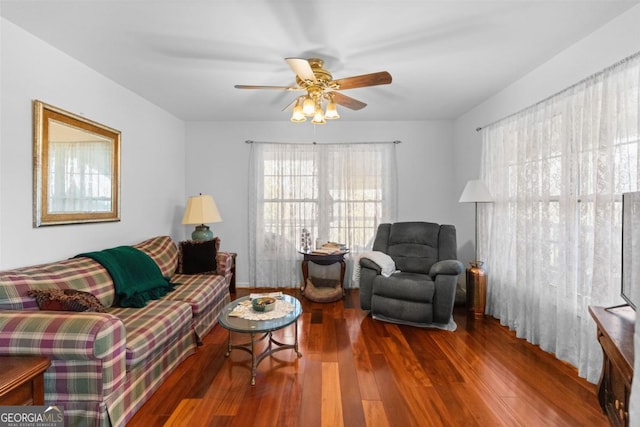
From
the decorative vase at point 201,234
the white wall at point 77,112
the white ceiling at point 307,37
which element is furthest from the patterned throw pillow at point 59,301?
the decorative vase at point 201,234

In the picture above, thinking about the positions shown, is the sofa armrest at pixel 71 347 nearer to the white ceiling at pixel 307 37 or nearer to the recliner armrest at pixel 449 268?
the white ceiling at pixel 307 37

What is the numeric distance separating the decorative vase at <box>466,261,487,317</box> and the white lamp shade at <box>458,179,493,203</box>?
732mm

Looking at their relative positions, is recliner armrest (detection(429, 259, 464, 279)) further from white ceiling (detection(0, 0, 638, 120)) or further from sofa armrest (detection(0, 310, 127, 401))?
sofa armrest (detection(0, 310, 127, 401))

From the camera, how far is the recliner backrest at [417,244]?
3.35m

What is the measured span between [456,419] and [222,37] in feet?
9.58

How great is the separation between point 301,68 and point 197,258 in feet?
7.74

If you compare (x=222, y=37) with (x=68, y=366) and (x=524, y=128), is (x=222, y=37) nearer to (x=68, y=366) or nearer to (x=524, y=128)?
(x=68, y=366)

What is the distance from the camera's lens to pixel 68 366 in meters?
1.52

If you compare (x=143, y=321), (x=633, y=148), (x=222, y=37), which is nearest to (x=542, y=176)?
(x=633, y=148)

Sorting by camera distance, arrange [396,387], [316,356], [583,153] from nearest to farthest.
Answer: [396,387] → [583,153] → [316,356]

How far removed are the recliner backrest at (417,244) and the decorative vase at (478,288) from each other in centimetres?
26

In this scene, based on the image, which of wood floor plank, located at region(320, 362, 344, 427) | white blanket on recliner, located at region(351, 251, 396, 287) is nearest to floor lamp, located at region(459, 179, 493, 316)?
white blanket on recliner, located at region(351, 251, 396, 287)

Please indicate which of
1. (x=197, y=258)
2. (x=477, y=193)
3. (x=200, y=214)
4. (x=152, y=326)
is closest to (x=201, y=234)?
(x=200, y=214)

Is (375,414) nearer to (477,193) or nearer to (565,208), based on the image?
(565,208)
